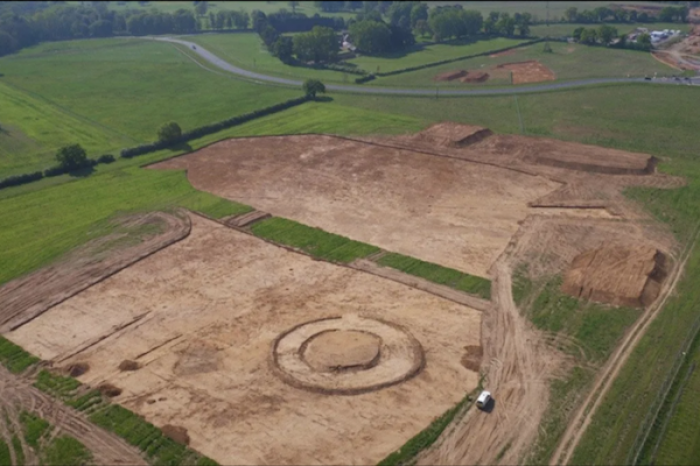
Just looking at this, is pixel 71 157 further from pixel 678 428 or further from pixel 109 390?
pixel 678 428

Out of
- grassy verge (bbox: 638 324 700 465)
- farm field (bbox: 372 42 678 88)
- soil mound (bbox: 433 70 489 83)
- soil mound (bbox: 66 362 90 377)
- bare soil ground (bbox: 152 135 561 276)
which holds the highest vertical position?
farm field (bbox: 372 42 678 88)

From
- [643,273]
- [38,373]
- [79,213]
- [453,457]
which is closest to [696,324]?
[643,273]

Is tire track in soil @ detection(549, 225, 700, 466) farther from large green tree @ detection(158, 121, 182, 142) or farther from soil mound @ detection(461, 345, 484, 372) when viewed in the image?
large green tree @ detection(158, 121, 182, 142)

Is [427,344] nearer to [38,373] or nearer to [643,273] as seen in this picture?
[643,273]

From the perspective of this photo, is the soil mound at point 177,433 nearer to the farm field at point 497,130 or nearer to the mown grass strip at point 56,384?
the farm field at point 497,130

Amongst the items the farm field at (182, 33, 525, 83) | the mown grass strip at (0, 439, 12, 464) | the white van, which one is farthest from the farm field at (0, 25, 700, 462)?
the farm field at (182, 33, 525, 83)

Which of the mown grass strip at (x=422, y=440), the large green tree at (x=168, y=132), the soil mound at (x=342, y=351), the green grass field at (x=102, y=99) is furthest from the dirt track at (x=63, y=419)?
the large green tree at (x=168, y=132)

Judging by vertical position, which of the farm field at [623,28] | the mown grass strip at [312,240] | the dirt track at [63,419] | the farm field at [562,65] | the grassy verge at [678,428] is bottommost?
the dirt track at [63,419]
